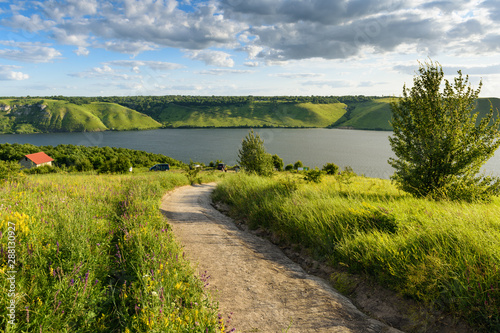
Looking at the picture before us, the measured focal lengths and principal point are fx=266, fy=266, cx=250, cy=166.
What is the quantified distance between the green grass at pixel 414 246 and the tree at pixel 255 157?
1779cm

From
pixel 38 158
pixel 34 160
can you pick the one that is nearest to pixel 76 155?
pixel 38 158

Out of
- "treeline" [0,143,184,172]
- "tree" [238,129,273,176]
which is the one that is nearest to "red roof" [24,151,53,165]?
"treeline" [0,143,184,172]

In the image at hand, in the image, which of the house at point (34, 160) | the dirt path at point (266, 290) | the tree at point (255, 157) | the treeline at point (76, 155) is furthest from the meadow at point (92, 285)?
the house at point (34, 160)

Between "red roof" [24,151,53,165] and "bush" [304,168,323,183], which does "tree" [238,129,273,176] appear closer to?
"bush" [304,168,323,183]

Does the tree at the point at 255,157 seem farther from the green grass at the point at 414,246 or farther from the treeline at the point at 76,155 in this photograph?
the treeline at the point at 76,155

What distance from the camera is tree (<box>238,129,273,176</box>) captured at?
1054 inches

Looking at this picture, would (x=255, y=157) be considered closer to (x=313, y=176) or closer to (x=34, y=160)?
(x=313, y=176)

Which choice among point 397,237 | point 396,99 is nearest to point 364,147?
point 396,99

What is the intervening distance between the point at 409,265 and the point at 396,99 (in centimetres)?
A: 1050

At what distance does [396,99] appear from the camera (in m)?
12.8

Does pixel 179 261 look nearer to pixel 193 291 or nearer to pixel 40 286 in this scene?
pixel 193 291

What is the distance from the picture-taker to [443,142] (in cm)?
1076

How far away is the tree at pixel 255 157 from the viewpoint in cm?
2677

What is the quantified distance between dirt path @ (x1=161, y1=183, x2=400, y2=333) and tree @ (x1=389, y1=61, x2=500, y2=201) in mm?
7604
